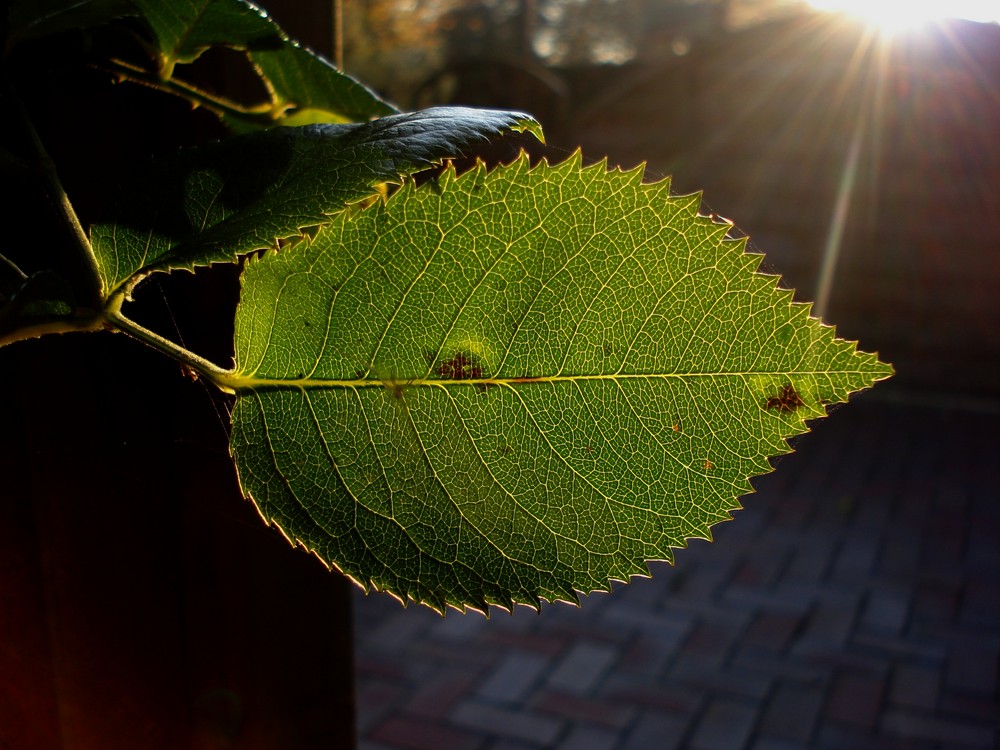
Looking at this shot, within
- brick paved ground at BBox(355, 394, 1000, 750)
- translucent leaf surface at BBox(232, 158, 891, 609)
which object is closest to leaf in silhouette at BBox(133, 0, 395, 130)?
translucent leaf surface at BBox(232, 158, 891, 609)

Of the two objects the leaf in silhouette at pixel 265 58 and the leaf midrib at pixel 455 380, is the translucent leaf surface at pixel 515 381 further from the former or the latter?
the leaf in silhouette at pixel 265 58

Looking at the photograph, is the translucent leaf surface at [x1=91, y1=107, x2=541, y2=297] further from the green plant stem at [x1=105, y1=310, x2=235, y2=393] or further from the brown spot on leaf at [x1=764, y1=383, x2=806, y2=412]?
the brown spot on leaf at [x1=764, y1=383, x2=806, y2=412]

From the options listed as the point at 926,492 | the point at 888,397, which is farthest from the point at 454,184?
the point at 888,397

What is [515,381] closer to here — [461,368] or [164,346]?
[461,368]

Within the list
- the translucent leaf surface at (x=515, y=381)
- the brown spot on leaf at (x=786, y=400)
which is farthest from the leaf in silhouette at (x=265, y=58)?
the brown spot on leaf at (x=786, y=400)

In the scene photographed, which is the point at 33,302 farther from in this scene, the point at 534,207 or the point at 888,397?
the point at 888,397

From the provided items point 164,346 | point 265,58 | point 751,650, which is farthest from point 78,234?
point 751,650
